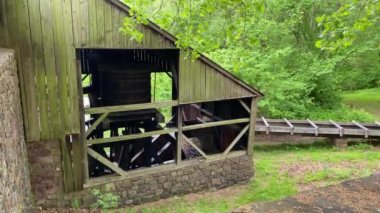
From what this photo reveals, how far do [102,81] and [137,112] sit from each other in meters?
1.50

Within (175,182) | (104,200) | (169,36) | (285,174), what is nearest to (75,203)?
(104,200)

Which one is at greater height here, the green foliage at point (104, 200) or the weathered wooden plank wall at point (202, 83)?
the weathered wooden plank wall at point (202, 83)

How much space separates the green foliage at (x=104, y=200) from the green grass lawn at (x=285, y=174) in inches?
14.5

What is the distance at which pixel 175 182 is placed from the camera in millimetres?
8211

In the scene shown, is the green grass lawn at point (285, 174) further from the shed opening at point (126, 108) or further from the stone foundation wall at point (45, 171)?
the shed opening at point (126, 108)

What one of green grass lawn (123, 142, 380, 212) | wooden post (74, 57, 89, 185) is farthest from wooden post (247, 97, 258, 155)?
wooden post (74, 57, 89, 185)

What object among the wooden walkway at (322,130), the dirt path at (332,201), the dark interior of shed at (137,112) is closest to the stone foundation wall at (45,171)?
the dark interior of shed at (137,112)

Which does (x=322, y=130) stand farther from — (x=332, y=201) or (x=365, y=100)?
(x=365, y=100)

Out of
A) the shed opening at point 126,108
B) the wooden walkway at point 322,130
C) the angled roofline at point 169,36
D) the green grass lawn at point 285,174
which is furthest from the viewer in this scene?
the wooden walkway at point 322,130

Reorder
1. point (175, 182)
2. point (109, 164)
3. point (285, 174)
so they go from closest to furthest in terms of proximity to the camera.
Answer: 1. point (109, 164)
2. point (175, 182)
3. point (285, 174)

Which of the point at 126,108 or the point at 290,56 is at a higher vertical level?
the point at 290,56

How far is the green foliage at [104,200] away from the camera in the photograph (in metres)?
6.92

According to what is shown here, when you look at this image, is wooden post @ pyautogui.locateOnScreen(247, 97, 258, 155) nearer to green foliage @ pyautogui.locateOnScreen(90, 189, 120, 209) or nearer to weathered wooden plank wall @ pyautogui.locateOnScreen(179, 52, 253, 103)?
weathered wooden plank wall @ pyautogui.locateOnScreen(179, 52, 253, 103)

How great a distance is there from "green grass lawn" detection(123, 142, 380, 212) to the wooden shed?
1.09 metres
